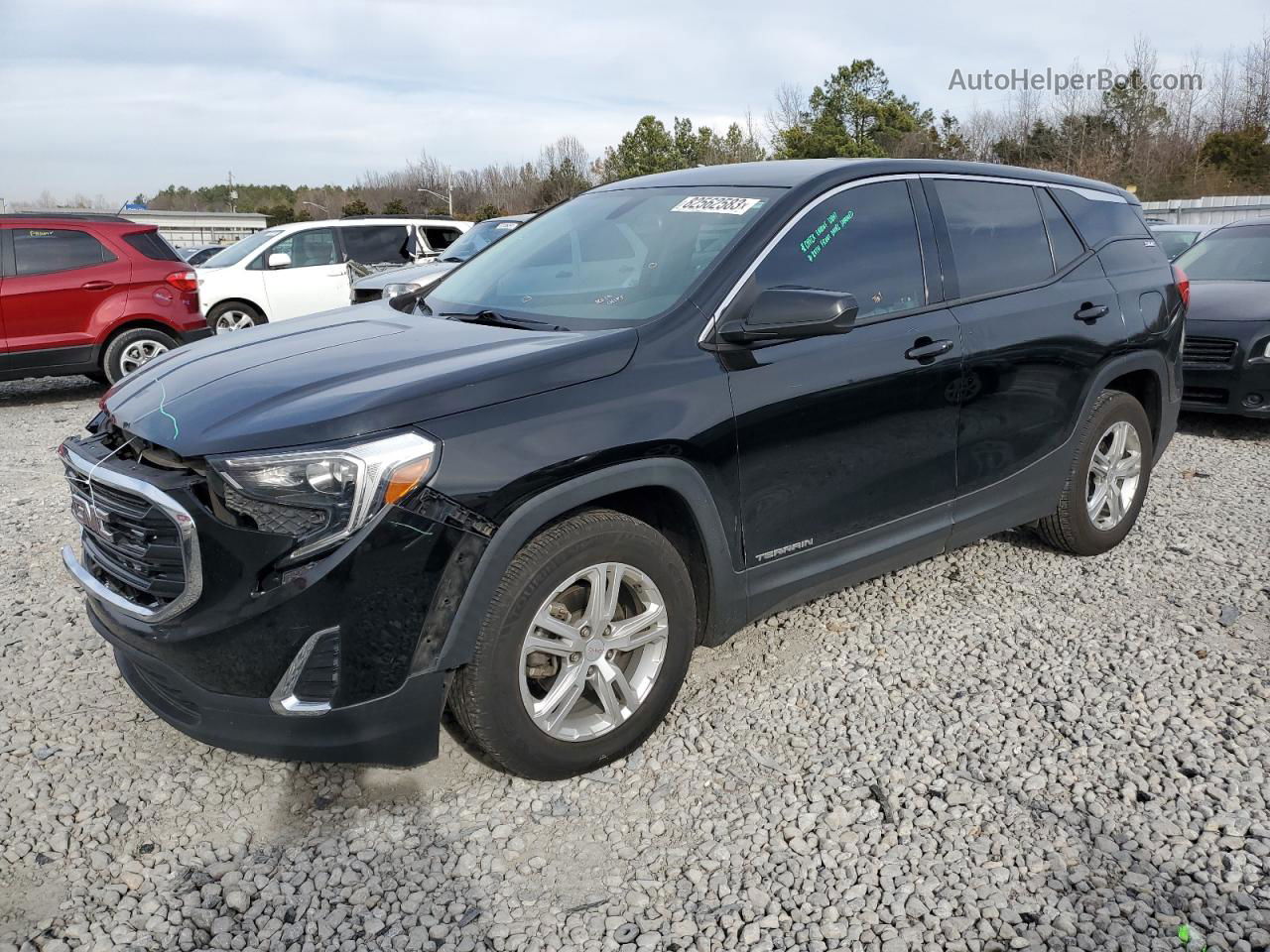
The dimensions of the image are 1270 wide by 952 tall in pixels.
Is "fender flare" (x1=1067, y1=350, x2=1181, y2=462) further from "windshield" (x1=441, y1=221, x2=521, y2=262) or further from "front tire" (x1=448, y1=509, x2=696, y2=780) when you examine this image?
"windshield" (x1=441, y1=221, x2=521, y2=262)

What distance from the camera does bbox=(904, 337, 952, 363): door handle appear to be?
3711 mm

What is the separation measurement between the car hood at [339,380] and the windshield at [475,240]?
7.49 m

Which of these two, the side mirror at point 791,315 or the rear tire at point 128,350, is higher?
the side mirror at point 791,315

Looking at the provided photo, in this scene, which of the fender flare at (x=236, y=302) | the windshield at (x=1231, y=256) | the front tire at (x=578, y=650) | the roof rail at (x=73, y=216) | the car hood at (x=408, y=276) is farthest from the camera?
the fender flare at (x=236, y=302)

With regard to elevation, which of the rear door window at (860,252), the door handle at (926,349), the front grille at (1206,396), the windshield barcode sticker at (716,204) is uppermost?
the windshield barcode sticker at (716,204)

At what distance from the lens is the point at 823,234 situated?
357 centimetres

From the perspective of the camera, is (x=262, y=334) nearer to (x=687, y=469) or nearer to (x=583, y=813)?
(x=687, y=469)

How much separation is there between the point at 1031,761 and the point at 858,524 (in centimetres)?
96

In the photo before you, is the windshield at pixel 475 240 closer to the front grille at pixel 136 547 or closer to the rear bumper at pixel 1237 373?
the rear bumper at pixel 1237 373

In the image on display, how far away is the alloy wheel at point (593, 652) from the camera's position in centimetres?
293

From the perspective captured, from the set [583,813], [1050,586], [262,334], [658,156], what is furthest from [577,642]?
[658,156]

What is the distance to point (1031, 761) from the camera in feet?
10.5

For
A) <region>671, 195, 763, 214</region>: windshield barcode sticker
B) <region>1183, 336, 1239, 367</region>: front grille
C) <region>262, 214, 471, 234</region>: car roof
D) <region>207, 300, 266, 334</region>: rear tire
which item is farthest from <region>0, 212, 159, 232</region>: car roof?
<region>1183, 336, 1239, 367</region>: front grille

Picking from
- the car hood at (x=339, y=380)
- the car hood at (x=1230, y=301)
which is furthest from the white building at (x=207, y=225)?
the car hood at (x=339, y=380)
